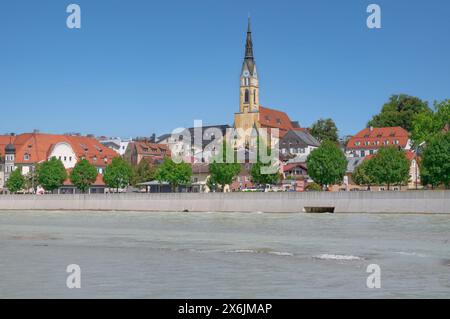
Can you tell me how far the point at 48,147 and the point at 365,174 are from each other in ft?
223

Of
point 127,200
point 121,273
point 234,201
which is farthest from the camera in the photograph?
point 127,200

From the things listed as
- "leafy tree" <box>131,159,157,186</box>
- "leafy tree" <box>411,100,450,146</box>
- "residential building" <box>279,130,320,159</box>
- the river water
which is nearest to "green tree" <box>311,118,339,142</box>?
"residential building" <box>279,130,320,159</box>

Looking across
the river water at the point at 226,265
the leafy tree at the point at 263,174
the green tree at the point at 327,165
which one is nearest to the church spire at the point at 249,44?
the leafy tree at the point at 263,174

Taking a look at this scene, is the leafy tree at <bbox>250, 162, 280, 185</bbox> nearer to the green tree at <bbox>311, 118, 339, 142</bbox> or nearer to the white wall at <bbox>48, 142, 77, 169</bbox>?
the white wall at <bbox>48, 142, 77, 169</bbox>

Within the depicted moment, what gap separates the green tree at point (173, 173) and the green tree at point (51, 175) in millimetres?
17546

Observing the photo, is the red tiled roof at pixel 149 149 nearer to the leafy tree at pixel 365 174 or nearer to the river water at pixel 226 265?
the leafy tree at pixel 365 174

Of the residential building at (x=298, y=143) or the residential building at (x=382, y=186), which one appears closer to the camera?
the residential building at (x=382, y=186)

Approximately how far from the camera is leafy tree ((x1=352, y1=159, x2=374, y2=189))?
112938 mm

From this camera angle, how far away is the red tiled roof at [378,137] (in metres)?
155

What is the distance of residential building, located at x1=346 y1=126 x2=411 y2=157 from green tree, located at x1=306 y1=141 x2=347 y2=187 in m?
40.2

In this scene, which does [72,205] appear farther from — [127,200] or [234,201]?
[234,201]
